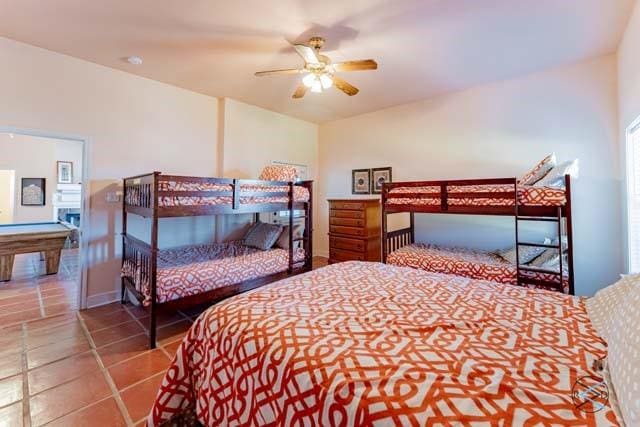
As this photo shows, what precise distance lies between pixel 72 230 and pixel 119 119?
Answer: 2334mm

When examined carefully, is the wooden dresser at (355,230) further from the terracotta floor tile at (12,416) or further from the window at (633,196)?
the terracotta floor tile at (12,416)

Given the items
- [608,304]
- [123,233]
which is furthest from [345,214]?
[608,304]

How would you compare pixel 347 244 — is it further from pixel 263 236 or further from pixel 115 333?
pixel 115 333

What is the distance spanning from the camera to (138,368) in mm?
2096

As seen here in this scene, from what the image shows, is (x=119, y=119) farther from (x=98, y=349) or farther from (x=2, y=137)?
(x=2, y=137)

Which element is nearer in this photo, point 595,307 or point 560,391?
point 560,391

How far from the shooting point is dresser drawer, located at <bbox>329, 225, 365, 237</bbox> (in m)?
4.23

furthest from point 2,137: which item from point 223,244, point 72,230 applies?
point 223,244

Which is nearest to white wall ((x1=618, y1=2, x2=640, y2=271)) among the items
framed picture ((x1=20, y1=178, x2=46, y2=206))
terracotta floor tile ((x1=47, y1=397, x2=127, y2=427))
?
terracotta floor tile ((x1=47, y1=397, x2=127, y2=427))

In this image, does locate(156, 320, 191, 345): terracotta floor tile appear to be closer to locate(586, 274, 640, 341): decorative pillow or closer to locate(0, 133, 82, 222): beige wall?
locate(586, 274, 640, 341): decorative pillow

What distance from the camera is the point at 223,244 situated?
409 cm

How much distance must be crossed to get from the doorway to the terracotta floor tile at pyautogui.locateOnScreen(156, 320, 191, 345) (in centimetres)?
176

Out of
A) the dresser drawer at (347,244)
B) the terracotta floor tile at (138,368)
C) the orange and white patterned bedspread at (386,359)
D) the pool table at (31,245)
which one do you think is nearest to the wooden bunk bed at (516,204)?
the dresser drawer at (347,244)

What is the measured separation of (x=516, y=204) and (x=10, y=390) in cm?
412
